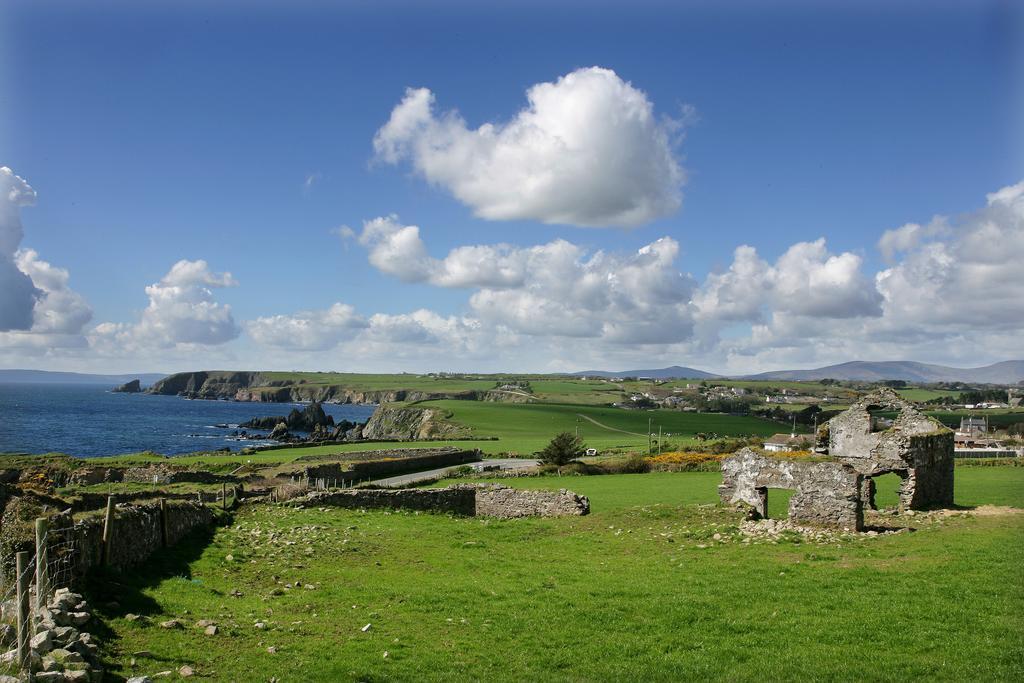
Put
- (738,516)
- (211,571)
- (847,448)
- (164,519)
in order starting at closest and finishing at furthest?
1. (211,571)
2. (164,519)
3. (738,516)
4. (847,448)

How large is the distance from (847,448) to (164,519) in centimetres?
2833

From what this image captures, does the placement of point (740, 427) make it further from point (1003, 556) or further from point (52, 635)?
point (52, 635)

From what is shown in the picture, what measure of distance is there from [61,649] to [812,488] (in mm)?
20246

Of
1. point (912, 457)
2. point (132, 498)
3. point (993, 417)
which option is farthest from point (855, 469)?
point (993, 417)

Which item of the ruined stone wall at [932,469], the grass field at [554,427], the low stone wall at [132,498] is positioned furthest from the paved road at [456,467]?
the ruined stone wall at [932,469]

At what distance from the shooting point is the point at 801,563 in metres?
16.9

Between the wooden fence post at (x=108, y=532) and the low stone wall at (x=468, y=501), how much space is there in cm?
1349

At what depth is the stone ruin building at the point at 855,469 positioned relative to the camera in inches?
836

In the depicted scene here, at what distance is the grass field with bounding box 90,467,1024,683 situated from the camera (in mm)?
10914

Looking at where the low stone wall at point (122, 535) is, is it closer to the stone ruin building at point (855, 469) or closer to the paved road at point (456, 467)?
the stone ruin building at point (855, 469)

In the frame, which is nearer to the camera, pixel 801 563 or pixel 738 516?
pixel 801 563

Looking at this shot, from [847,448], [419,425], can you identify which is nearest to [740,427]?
[419,425]

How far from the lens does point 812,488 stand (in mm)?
A: 21641

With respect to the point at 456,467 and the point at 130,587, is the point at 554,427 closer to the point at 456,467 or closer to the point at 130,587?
the point at 456,467
